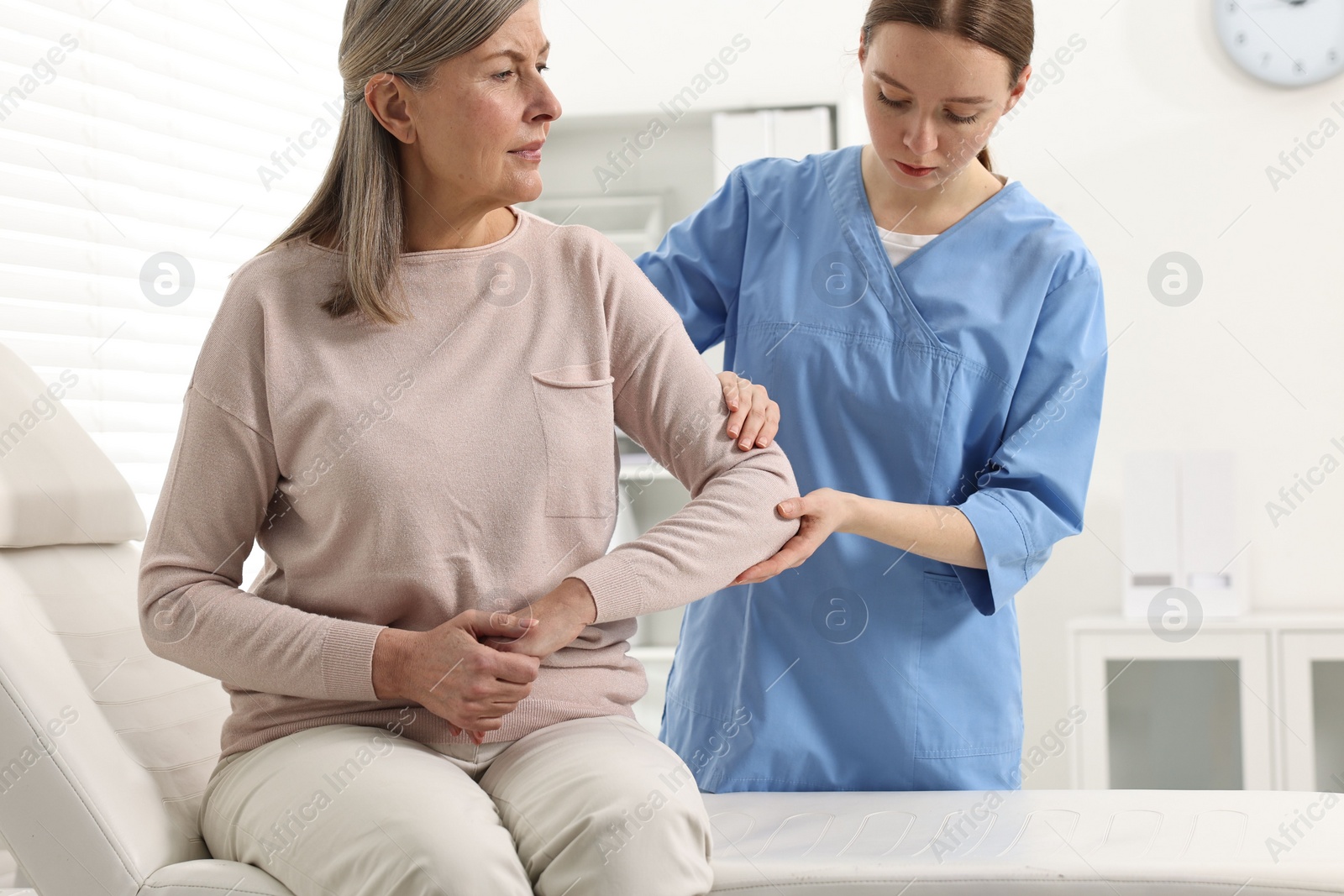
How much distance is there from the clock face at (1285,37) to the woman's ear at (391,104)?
2.37 m

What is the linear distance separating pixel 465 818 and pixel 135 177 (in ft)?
5.01

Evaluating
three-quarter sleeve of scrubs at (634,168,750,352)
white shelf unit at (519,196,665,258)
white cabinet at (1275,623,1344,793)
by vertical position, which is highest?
white shelf unit at (519,196,665,258)

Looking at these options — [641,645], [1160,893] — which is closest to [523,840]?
[1160,893]

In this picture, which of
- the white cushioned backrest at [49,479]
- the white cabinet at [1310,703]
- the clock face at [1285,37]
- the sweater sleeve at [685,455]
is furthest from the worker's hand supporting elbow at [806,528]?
the clock face at [1285,37]

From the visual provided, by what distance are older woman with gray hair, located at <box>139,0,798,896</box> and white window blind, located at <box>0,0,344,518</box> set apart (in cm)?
94

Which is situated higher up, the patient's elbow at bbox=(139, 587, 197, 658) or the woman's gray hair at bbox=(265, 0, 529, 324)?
the woman's gray hair at bbox=(265, 0, 529, 324)

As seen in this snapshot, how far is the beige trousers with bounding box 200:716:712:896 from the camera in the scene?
863 mm

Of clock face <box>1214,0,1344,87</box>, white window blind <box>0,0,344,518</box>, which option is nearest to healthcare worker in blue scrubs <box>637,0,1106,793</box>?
white window blind <box>0,0,344,518</box>

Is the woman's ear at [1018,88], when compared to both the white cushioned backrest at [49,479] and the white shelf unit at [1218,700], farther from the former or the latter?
the white shelf unit at [1218,700]

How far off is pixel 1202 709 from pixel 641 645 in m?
1.32

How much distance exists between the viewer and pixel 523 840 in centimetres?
93

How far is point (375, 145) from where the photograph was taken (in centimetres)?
112

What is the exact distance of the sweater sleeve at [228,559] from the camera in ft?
3.18

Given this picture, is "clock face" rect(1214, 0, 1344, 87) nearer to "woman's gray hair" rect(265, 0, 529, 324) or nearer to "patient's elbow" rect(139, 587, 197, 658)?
"woman's gray hair" rect(265, 0, 529, 324)
